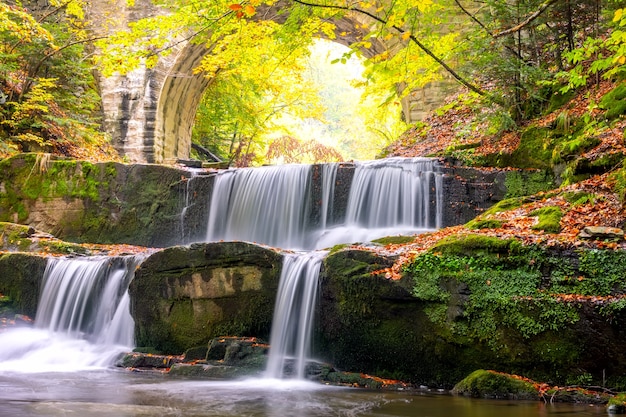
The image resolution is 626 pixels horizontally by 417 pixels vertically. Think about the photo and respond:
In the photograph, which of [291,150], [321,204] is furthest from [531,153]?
[291,150]

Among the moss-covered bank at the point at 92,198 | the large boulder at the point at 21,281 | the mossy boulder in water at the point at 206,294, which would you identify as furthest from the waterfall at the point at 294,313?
the moss-covered bank at the point at 92,198

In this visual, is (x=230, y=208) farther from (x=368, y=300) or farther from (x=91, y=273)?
(x=368, y=300)

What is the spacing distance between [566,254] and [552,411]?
167 cm

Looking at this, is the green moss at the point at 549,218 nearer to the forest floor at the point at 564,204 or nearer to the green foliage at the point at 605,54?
the forest floor at the point at 564,204

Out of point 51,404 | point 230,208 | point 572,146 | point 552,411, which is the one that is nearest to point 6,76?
point 230,208

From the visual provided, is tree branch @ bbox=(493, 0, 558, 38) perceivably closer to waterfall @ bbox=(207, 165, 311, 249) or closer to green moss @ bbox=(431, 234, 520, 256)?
green moss @ bbox=(431, 234, 520, 256)

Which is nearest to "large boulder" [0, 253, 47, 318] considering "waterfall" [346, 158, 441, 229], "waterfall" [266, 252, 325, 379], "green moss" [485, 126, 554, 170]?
"waterfall" [266, 252, 325, 379]

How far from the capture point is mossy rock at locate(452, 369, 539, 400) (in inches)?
192

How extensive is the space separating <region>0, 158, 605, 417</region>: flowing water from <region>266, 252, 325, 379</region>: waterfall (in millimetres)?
12

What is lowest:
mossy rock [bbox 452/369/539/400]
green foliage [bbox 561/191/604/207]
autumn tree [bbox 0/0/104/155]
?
mossy rock [bbox 452/369/539/400]

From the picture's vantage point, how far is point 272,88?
2045 centimetres

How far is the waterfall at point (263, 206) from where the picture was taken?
1053 centimetres

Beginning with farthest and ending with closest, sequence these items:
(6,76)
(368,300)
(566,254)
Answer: (6,76) → (368,300) → (566,254)

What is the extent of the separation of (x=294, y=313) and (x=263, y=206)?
4737 millimetres
